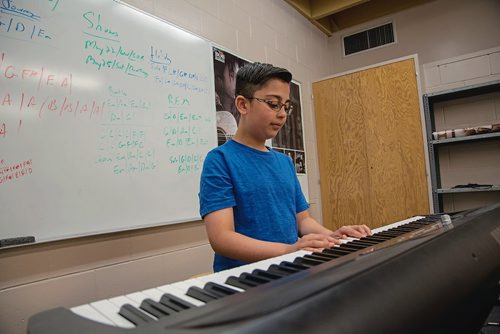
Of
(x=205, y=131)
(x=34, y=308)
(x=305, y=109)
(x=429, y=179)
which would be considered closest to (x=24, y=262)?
(x=34, y=308)

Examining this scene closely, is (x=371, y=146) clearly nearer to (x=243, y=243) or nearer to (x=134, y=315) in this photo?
(x=243, y=243)

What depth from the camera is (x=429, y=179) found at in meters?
2.62

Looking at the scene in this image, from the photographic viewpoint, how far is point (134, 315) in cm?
38

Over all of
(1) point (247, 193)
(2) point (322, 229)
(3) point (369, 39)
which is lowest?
(2) point (322, 229)

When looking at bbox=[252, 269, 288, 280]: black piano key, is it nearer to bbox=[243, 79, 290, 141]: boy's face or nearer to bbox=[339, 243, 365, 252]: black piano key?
Result: bbox=[339, 243, 365, 252]: black piano key

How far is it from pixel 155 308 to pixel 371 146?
2.77 metres

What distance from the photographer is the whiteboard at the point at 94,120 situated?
116 centimetres

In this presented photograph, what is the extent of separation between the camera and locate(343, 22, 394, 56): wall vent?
3.28 m

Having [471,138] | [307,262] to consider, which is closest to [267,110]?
[307,262]

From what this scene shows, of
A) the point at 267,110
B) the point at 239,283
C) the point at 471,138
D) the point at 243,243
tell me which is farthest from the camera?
the point at 471,138

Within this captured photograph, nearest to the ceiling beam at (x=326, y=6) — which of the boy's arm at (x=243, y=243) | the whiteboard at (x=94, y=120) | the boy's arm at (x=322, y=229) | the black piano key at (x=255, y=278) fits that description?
the whiteboard at (x=94, y=120)

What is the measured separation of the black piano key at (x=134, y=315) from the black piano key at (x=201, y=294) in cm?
8

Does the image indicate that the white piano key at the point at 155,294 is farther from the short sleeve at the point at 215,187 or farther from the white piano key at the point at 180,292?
the short sleeve at the point at 215,187

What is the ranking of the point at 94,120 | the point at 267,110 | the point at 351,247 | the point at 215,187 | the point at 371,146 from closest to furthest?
the point at 351,247 → the point at 215,187 → the point at 267,110 → the point at 94,120 → the point at 371,146
